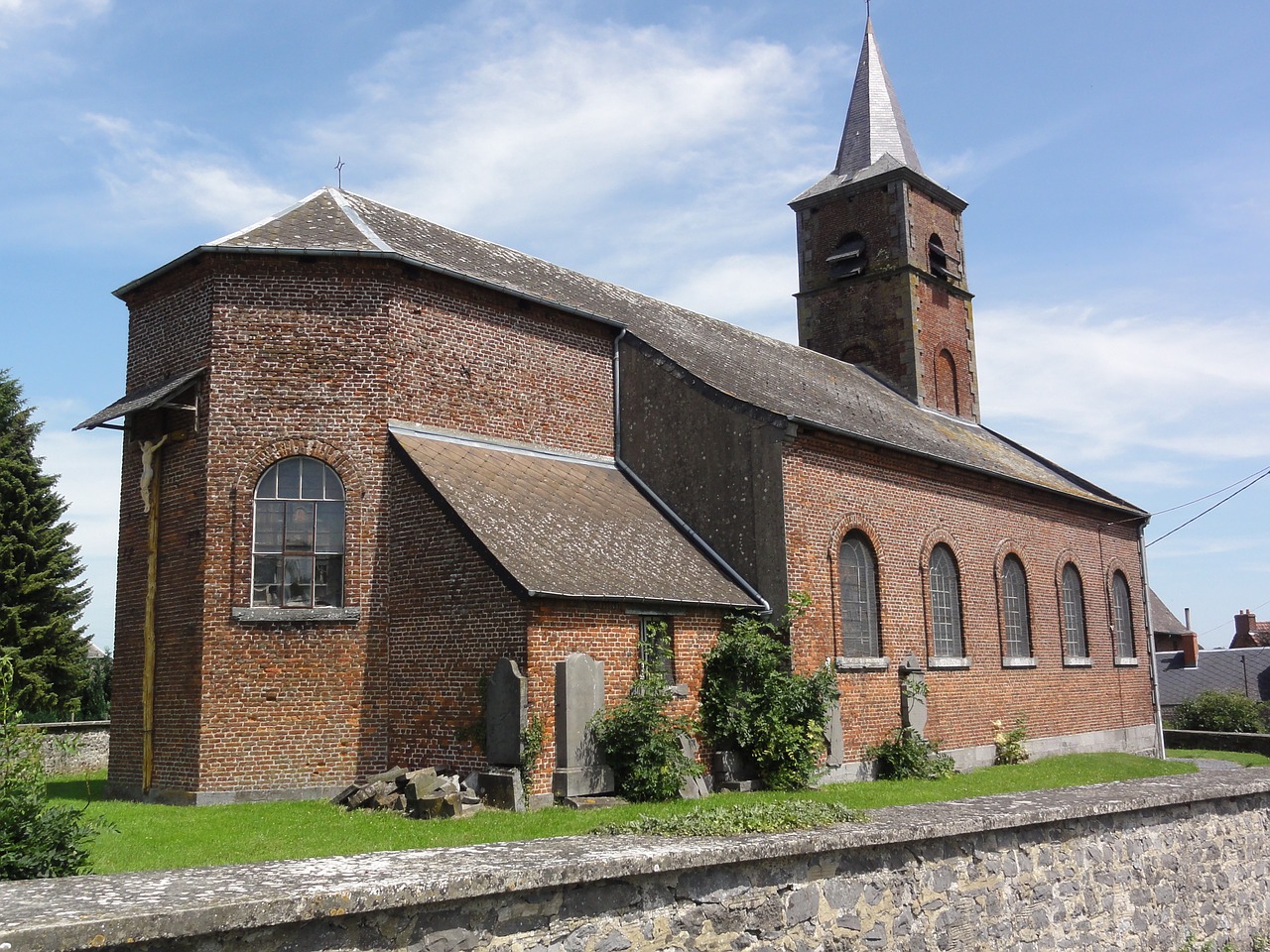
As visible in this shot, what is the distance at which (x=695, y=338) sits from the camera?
21.6 metres

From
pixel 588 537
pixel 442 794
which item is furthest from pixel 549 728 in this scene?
pixel 588 537

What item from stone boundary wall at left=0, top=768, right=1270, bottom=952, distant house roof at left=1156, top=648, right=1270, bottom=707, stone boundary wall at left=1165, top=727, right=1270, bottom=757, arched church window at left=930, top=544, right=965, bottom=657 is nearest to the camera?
stone boundary wall at left=0, top=768, right=1270, bottom=952

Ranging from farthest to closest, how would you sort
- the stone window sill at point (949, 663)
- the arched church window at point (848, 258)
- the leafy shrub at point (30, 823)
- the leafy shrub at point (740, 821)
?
1. the arched church window at point (848, 258)
2. the stone window sill at point (949, 663)
3. the leafy shrub at point (30, 823)
4. the leafy shrub at point (740, 821)

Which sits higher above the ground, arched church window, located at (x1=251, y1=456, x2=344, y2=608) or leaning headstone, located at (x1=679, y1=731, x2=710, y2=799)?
arched church window, located at (x1=251, y1=456, x2=344, y2=608)

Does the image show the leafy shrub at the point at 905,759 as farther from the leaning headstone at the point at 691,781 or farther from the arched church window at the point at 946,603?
the leaning headstone at the point at 691,781

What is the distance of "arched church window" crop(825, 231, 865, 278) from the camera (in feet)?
91.7

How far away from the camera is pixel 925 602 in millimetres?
19859

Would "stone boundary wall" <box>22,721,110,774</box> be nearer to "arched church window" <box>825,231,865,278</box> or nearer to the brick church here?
the brick church

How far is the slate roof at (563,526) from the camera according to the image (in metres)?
13.7

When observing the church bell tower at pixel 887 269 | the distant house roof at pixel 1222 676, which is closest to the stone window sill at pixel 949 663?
the church bell tower at pixel 887 269

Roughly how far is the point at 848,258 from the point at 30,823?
24803 millimetres

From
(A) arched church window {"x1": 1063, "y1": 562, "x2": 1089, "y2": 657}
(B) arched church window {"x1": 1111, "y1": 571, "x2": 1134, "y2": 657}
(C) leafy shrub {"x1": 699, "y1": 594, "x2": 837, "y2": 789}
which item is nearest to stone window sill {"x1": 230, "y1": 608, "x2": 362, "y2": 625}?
(C) leafy shrub {"x1": 699, "y1": 594, "x2": 837, "y2": 789}

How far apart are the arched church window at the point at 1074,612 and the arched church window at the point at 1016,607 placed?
1.90 meters

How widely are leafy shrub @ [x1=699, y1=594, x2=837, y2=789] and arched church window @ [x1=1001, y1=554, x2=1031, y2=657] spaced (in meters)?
8.68
